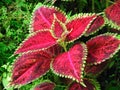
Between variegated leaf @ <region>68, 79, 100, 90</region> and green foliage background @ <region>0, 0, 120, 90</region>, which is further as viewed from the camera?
green foliage background @ <region>0, 0, 120, 90</region>

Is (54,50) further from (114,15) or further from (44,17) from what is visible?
(114,15)

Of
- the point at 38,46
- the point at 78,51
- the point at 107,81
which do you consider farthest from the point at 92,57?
the point at 107,81

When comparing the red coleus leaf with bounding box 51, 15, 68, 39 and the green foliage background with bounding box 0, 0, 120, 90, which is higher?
the red coleus leaf with bounding box 51, 15, 68, 39

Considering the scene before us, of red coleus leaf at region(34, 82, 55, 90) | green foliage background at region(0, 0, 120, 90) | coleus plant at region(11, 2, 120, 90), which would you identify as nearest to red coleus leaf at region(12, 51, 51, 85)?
coleus plant at region(11, 2, 120, 90)

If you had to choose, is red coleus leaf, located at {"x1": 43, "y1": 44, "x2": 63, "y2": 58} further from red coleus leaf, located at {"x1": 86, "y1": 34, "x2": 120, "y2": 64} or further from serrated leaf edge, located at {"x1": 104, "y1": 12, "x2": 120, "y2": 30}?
serrated leaf edge, located at {"x1": 104, "y1": 12, "x2": 120, "y2": 30}

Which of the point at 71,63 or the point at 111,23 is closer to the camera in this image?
the point at 71,63

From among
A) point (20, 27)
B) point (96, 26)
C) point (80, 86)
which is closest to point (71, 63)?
point (80, 86)

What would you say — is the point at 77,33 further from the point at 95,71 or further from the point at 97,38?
the point at 95,71
